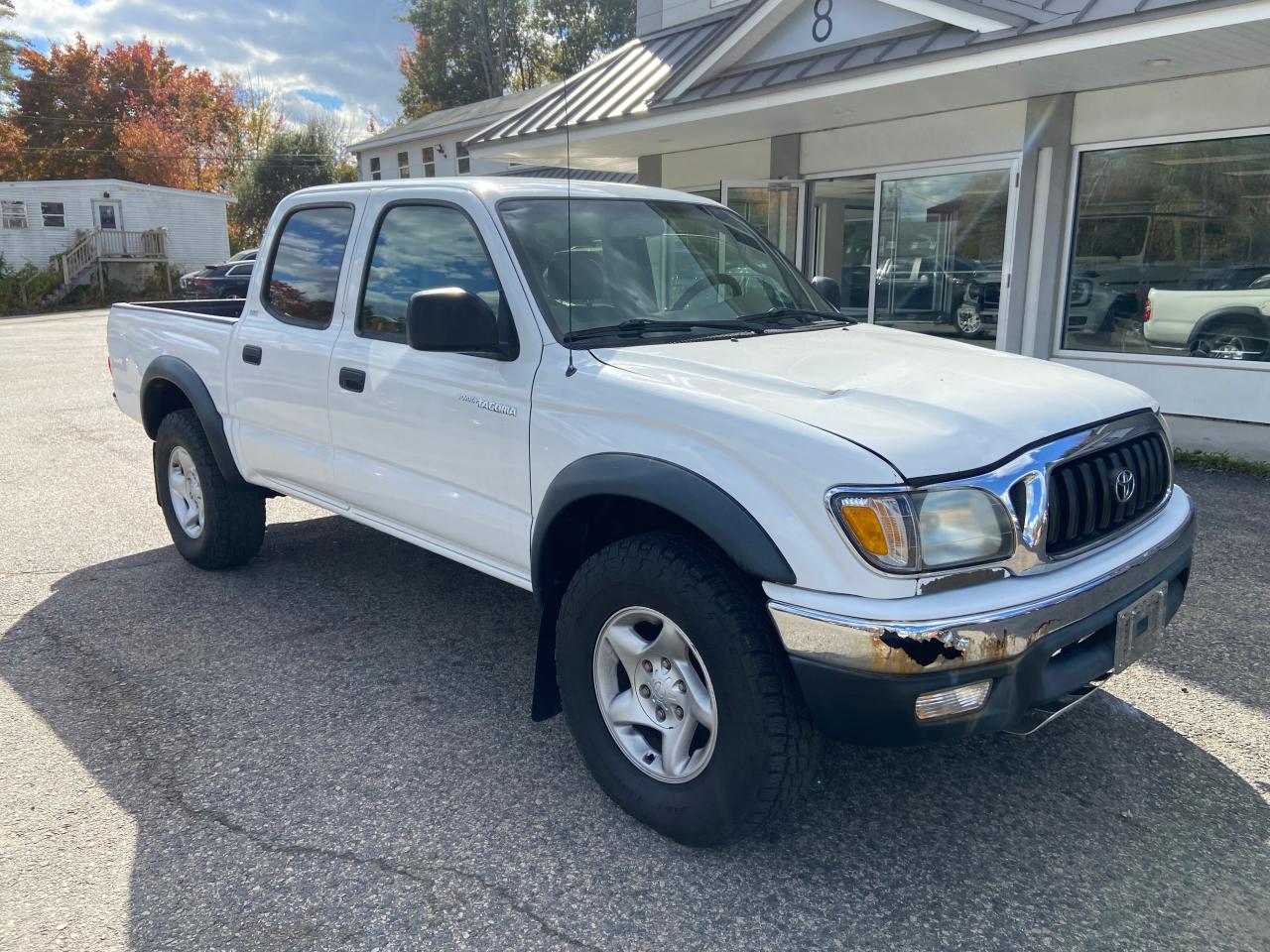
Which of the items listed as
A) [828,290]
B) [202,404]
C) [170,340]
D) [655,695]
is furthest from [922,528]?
[170,340]

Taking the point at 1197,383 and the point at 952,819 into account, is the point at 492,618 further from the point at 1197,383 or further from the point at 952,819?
the point at 1197,383

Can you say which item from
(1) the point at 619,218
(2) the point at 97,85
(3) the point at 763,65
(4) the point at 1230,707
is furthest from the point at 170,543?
(2) the point at 97,85

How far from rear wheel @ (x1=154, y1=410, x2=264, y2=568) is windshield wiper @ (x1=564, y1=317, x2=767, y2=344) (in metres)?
2.57

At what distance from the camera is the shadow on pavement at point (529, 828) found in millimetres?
2451

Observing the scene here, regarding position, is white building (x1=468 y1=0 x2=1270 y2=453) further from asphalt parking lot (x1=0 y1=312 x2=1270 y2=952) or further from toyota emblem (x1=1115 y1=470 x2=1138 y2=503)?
toyota emblem (x1=1115 y1=470 x2=1138 y2=503)

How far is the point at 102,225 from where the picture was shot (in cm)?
3431

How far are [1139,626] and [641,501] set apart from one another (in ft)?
4.76

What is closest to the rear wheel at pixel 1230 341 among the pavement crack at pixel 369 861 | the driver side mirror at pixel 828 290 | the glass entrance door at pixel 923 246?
the glass entrance door at pixel 923 246

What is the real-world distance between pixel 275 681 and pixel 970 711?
2.74 m

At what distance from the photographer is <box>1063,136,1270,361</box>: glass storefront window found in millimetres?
7812

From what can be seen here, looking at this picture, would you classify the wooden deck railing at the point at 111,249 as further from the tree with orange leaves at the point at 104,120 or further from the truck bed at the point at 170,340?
the truck bed at the point at 170,340

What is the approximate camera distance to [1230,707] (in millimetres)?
3570

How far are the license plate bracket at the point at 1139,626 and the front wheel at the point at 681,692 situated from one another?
0.90m

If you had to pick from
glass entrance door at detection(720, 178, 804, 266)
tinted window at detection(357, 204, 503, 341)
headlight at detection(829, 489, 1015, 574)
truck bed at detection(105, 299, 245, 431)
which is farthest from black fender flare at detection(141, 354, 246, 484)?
glass entrance door at detection(720, 178, 804, 266)
